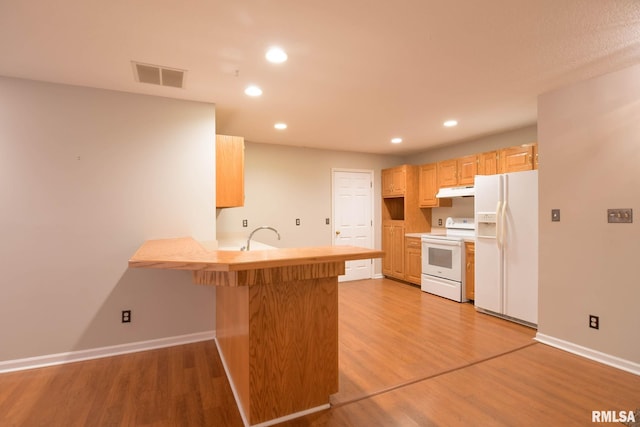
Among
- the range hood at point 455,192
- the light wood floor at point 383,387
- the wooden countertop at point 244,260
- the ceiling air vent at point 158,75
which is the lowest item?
the light wood floor at point 383,387

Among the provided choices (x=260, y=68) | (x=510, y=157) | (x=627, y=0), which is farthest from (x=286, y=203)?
(x=627, y=0)

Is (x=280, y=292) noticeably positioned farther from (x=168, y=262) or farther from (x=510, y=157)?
(x=510, y=157)

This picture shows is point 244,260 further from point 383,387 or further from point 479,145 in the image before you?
point 479,145

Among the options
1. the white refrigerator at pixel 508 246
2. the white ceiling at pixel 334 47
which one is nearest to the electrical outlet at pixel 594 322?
the white refrigerator at pixel 508 246

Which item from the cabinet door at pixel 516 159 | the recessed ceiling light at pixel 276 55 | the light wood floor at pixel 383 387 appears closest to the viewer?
the light wood floor at pixel 383 387

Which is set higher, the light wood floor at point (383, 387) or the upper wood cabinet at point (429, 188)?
the upper wood cabinet at point (429, 188)

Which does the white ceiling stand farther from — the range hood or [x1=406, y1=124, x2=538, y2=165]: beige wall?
the range hood

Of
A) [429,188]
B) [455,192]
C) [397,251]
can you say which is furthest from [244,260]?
[397,251]

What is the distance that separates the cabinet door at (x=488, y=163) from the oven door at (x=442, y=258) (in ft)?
3.48

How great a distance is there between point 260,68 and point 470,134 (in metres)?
3.39

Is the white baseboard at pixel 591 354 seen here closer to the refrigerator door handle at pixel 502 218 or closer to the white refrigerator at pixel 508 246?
the white refrigerator at pixel 508 246

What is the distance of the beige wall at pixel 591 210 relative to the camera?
2439mm

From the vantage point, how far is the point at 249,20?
1826 millimetres

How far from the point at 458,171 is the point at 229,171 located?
11.2 feet
